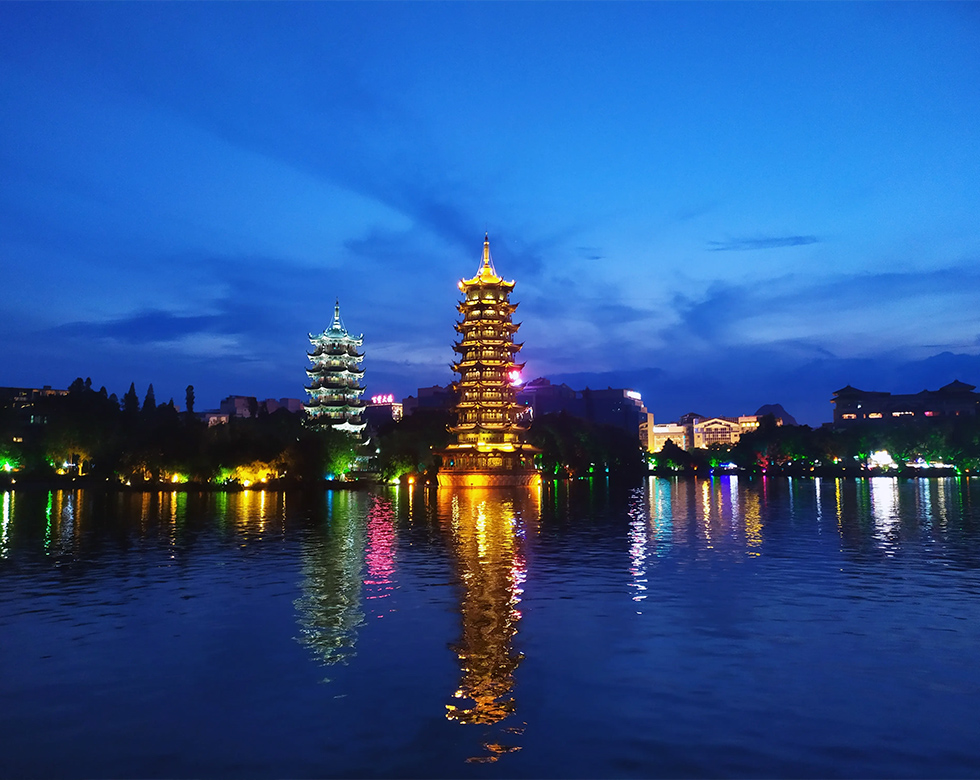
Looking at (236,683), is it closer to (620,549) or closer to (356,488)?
(620,549)

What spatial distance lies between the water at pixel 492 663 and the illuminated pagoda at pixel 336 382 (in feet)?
366

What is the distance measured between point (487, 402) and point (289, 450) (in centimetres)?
2789

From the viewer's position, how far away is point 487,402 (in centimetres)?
11069

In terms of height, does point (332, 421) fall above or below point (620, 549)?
above

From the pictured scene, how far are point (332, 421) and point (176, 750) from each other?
131 m

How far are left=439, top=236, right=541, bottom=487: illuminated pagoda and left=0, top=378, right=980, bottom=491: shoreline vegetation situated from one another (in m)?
7.42

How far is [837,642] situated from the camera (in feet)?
48.2

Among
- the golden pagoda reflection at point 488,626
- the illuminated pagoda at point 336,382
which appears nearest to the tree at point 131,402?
the illuminated pagoda at point 336,382

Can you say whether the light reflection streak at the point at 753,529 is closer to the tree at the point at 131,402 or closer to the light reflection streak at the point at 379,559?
the light reflection streak at the point at 379,559

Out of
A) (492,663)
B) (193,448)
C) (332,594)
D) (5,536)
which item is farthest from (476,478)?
(492,663)

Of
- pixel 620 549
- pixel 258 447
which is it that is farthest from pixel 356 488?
pixel 620 549

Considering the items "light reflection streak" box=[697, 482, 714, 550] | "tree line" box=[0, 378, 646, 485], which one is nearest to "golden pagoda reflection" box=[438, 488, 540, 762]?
"light reflection streak" box=[697, 482, 714, 550]

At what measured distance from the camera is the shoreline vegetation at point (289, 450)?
9275cm

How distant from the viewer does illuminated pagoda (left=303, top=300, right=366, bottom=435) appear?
141 metres
